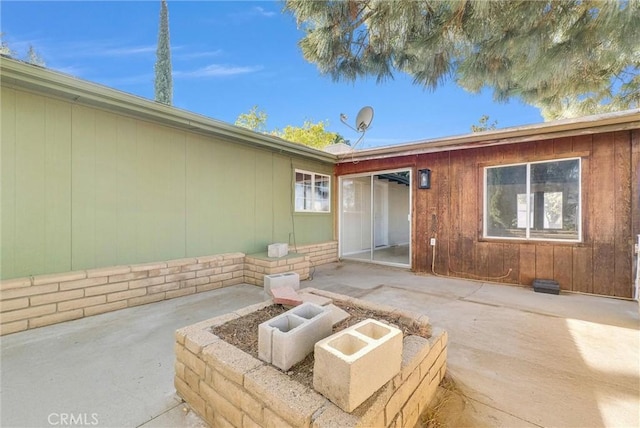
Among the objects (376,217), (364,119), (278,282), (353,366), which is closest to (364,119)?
(364,119)

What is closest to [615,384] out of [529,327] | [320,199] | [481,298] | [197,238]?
[529,327]

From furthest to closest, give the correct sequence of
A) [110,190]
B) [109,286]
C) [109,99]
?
[110,190], [109,286], [109,99]

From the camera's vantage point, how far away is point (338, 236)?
23.9 feet

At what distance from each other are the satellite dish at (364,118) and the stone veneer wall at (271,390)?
4.65 m

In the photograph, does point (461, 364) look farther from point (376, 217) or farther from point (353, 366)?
point (376, 217)

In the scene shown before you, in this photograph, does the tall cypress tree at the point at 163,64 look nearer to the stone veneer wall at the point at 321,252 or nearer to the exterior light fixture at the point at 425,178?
the stone veneer wall at the point at 321,252

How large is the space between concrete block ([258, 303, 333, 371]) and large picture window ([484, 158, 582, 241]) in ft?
15.2

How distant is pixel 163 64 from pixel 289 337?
15.3m

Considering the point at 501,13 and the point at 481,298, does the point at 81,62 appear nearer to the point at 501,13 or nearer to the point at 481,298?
the point at 501,13

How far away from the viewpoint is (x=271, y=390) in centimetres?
128

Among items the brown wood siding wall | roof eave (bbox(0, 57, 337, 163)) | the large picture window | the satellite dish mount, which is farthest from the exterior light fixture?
roof eave (bbox(0, 57, 337, 163))

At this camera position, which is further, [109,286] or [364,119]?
[364,119]

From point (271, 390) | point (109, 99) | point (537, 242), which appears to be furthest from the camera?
point (537, 242)

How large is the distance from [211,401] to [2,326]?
2705mm
